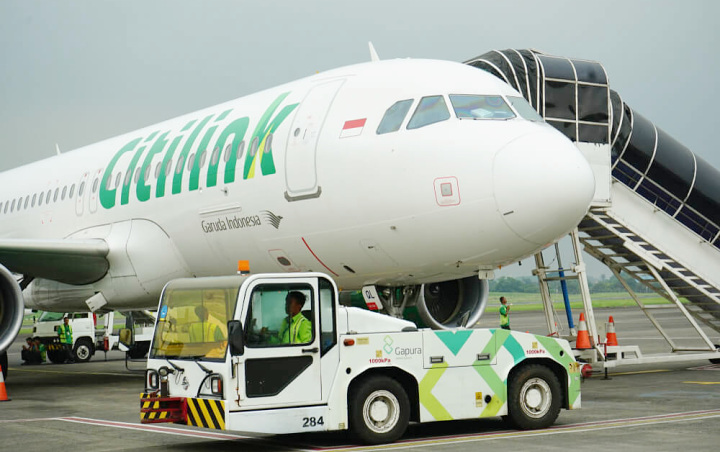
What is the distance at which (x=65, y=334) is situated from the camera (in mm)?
28312

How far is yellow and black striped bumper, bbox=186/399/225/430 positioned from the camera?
8.51m

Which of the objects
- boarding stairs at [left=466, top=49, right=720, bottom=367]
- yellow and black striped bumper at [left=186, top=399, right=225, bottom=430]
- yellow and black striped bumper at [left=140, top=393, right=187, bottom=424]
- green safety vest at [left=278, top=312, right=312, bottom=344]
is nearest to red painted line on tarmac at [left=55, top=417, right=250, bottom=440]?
yellow and black striped bumper at [left=140, top=393, right=187, bottom=424]

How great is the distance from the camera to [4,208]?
21750 millimetres

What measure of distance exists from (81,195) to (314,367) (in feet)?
34.9

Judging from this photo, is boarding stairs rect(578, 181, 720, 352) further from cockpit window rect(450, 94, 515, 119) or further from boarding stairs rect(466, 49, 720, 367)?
cockpit window rect(450, 94, 515, 119)

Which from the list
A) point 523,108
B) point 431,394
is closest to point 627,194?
point 523,108

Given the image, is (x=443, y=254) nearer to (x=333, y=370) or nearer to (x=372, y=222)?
(x=372, y=222)

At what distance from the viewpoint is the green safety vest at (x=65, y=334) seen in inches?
1110

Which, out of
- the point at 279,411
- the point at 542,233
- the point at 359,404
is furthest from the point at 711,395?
the point at 279,411

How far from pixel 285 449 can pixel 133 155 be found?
938cm

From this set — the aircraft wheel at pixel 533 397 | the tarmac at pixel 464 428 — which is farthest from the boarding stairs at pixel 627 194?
the aircraft wheel at pixel 533 397

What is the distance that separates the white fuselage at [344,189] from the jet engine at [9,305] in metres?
2.01

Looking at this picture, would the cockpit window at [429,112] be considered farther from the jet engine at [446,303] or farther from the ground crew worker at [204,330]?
the ground crew worker at [204,330]

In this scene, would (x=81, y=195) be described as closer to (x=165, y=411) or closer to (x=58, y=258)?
(x=58, y=258)
